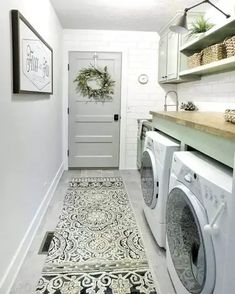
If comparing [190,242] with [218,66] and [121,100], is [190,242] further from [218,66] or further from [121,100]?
[121,100]

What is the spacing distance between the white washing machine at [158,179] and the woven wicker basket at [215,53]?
2.99ft

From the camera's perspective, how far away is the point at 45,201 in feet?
10.2

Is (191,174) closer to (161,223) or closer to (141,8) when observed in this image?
(161,223)

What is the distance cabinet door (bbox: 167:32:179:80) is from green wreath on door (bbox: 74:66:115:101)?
1072 millimetres

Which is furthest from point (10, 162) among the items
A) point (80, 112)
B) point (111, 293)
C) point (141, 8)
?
point (80, 112)

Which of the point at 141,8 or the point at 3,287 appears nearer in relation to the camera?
the point at 3,287

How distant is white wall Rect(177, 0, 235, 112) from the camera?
9.63 ft

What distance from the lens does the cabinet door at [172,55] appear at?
382cm

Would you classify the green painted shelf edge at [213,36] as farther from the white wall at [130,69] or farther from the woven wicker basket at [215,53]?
the white wall at [130,69]

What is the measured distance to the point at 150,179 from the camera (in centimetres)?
245

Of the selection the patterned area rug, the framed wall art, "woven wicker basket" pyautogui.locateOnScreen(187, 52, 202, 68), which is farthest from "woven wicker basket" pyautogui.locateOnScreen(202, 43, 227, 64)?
the patterned area rug

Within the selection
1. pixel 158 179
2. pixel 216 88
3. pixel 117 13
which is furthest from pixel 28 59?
pixel 216 88

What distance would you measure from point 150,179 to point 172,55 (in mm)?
2212

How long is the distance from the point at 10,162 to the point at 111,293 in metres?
1.06
